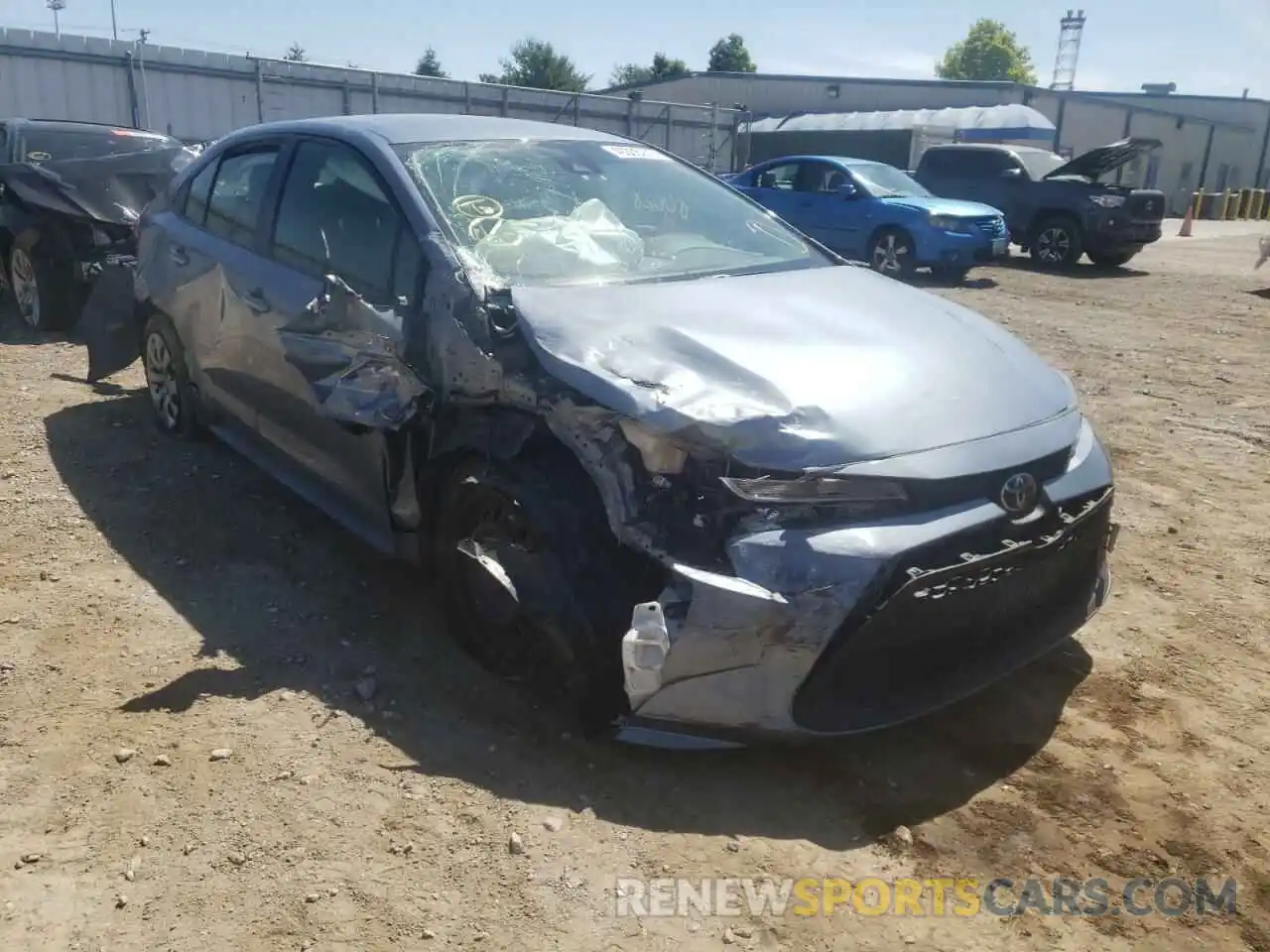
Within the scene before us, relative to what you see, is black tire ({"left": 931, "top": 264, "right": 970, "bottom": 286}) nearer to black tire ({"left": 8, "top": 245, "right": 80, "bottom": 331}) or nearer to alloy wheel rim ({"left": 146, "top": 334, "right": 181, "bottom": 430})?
black tire ({"left": 8, "top": 245, "right": 80, "bottom": 331})

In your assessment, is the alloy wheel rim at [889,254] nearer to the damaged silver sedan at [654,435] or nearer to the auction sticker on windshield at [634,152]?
the auction sticker on windshield at [634,152]

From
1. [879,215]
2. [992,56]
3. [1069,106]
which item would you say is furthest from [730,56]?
[879,215]

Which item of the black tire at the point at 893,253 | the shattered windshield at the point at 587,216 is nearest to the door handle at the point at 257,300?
the shattered windshield at the point at 587,216

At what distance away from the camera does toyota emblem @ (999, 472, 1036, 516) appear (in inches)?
108

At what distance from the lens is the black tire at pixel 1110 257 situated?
15.0m

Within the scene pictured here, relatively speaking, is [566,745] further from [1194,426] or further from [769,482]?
[1194,426]

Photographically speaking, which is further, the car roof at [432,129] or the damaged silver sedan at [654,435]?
the car roof at [432,129]

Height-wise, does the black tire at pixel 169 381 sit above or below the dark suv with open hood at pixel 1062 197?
below

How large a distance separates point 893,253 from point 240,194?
399 inches

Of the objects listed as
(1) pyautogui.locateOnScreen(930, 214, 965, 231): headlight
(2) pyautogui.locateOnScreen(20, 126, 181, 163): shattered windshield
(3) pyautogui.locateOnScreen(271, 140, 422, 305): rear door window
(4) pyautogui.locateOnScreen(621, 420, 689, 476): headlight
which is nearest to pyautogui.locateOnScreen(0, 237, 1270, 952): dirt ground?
(4) pyautogui.locateOnScreen(621, 420, 689, 476): headlight

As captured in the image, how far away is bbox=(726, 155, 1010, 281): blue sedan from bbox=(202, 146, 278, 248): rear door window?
338 inches

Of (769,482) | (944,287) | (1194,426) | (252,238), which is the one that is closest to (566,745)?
(769,482)

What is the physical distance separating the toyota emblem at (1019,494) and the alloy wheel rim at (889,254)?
1081cm

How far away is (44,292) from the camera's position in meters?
7.70
